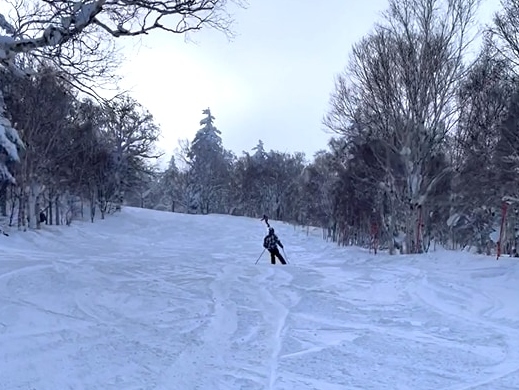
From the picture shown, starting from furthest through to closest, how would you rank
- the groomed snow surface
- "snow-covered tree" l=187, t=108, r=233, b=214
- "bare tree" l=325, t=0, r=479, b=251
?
1. "snow-covered tree" l=187, t=108, r=233, b=214
2. "bare tree" l=325, t=0, r=479, b=251
3. the groomed snow surface

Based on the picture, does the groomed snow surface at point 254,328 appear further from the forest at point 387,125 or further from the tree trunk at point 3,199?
the tree trunk at point 3,199

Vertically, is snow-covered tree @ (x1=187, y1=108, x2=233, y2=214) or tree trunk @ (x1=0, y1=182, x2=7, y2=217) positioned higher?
snow-covered tree @ (x1=187, y1=108, x2=233, y2=214)

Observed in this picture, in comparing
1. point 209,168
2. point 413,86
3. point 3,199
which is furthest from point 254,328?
point 209,168

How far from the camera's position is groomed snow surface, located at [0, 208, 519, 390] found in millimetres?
5094

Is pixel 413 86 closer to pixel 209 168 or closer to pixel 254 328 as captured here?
pixel 254 328

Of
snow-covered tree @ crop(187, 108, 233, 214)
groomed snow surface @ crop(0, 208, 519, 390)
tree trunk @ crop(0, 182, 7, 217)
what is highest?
snow-covered tree @ crop(187, 108, 233, 214)

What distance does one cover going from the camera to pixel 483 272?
1315 centimetres

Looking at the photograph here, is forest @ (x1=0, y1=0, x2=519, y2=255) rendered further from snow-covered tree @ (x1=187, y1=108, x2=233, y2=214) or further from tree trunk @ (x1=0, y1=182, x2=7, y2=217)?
snow-covered tree @ (x1=187, y1=108, x2=233, y2=214)

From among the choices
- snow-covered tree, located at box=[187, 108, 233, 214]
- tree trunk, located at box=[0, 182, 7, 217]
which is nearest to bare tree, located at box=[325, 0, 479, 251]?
tree trunk, located at box=[0, 182, 7, 217]

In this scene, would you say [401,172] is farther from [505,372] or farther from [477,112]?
[505,372]

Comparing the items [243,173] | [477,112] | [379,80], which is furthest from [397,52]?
[243,173]

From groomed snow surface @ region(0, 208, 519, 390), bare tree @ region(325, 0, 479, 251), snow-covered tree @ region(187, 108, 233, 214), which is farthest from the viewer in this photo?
snow-covered tree @ region(187, 108, 233, 214)

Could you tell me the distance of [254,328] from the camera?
24.0ft

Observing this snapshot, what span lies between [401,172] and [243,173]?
45467 mm
